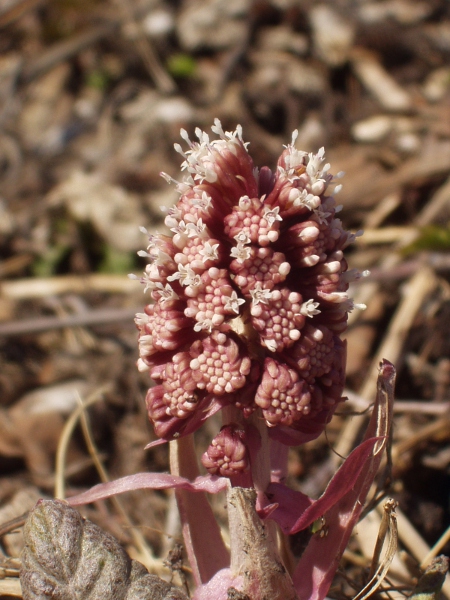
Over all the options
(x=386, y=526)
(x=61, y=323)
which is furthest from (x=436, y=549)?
(x=61, y=323)

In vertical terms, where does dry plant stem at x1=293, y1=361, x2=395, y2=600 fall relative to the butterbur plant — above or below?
below

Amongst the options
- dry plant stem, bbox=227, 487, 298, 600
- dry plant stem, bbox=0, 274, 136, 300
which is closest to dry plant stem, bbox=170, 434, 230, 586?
dry plant stem, bbox=227, 487, 298, 600

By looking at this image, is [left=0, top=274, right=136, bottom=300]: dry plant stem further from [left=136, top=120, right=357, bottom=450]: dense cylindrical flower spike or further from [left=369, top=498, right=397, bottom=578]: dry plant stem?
[left=369, top=498, right=397, bottom=578]: dry plant stem

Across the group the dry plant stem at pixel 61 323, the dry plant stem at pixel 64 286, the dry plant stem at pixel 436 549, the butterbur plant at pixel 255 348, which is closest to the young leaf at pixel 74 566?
the butterbur plant at pixel 255 348

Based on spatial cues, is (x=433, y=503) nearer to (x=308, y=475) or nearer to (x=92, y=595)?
(x=308, y=475)

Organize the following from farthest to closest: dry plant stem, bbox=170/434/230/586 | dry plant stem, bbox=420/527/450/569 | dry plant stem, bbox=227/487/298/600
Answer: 1. dry plant stem, bbox=420/527/450/569
2. dry plant stem, bbox=170/434/230/586
3. dry plant stem, bbox=227/487/298/600

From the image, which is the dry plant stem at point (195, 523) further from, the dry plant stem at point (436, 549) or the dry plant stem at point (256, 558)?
the dry plant stem at point (436, 549)

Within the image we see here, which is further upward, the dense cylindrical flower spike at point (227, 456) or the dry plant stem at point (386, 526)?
the dense cylindrical flower spike at point (227, 456)

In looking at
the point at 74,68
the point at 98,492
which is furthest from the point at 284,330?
the point at 74,68

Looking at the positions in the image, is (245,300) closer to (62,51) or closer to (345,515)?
(345,515)
